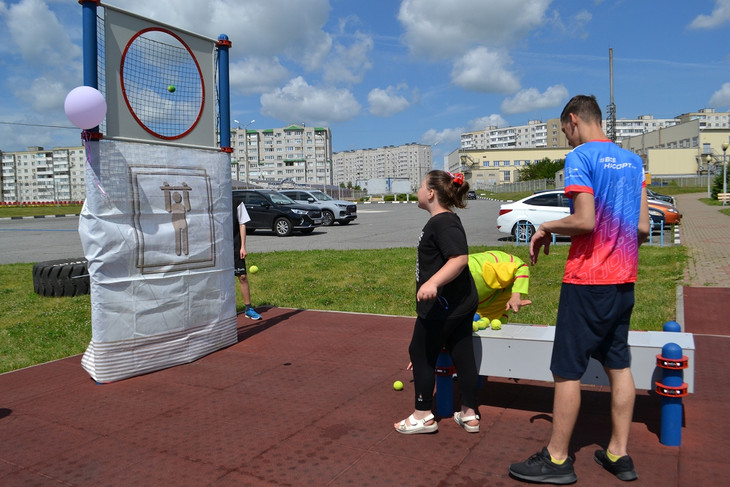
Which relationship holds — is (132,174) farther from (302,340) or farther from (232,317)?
(302,340)

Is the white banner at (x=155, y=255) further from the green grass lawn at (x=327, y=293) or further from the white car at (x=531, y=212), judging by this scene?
the white car at (x=531, y=212)

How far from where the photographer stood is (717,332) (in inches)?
261

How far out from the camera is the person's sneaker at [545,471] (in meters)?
3.17

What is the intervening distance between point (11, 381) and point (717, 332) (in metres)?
7.39

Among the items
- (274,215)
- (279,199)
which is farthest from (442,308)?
(279,199)

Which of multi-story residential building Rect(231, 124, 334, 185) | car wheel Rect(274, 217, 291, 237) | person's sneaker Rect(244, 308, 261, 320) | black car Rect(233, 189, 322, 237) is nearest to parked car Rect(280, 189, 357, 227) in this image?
black car Rect(233, 189, 322, 237)

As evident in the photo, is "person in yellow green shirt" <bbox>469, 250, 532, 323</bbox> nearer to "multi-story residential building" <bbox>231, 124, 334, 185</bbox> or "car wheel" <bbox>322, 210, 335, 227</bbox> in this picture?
"car wheel" <bbox>322, 210, 335, 227</bbox>

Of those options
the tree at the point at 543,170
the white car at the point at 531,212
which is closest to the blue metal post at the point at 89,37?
the white car at the point at 531,212

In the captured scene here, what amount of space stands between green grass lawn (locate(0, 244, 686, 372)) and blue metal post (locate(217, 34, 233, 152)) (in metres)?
1.67

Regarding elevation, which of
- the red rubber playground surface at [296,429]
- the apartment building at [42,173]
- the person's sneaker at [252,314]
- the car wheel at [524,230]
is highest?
the apartment building at [42,173]

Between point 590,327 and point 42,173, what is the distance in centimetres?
17877

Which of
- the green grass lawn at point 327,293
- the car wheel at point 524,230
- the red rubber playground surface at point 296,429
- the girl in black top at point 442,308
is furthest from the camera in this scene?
the car wheel at point 524,230

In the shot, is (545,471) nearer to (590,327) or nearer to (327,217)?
(590,327)

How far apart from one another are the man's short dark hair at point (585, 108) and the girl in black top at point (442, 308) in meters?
0.85
